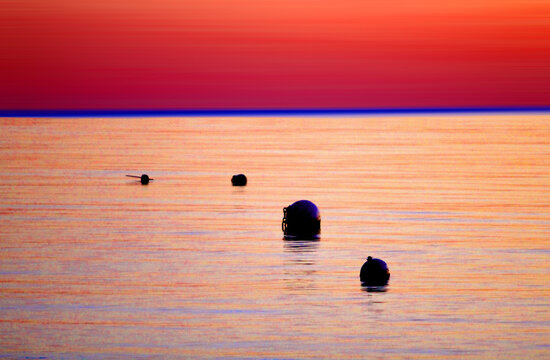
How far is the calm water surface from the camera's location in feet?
104

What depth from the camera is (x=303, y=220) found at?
52.4 meters

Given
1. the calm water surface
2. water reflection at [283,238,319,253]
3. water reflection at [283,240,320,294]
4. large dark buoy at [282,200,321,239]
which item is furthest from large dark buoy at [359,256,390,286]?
large dark buoy at [282,200,321,239]

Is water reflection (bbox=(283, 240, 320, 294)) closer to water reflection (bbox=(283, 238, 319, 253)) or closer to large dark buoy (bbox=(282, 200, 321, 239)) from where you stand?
water reflection (bbox=(283, 238, 319, 253))

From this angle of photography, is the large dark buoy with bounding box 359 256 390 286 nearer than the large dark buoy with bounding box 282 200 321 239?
Yes

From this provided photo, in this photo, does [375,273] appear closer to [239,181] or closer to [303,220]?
[303,220]

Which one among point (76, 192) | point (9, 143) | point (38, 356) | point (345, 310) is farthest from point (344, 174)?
point (9, 143)

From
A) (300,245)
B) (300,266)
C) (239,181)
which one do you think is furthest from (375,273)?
(239,181)

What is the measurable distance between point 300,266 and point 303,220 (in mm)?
7917

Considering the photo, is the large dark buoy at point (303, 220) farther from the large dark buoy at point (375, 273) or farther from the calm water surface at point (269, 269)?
the large dark buoy at point (375, 273)

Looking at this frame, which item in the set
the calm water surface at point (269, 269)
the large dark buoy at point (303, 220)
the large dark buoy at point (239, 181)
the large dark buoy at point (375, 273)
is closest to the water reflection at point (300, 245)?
the calm water surface at point (269, 269)

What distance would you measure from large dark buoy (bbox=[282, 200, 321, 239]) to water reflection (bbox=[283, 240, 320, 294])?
54 cm

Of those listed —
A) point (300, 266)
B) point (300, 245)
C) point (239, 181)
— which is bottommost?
point (300, 266)

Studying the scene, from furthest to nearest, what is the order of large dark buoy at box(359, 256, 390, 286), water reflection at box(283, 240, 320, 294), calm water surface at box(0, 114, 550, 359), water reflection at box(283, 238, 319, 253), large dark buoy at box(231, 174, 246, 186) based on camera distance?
large dark buoy at box(231, 174, 246, 186) → water reflection at box(283, 238, 319, 253) → water reflection at box(283, 240, 320, 294) → large dark buoy at box(359, 256, 390, 286) → calm water surface at box(0, 114, 550, 359)

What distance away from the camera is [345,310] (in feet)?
118
